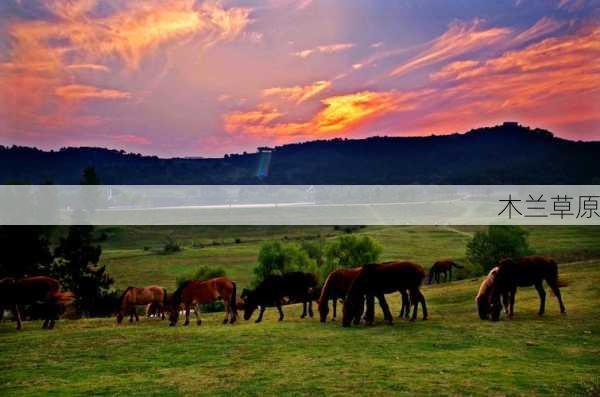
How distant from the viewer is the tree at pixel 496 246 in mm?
69000

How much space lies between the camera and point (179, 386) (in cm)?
1159

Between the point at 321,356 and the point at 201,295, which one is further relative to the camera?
the point at 201,295

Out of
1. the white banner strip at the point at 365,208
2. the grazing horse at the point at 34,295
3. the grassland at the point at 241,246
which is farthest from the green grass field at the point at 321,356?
the white banner strip at the point at 365,208

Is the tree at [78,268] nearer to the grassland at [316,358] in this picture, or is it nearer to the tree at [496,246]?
the grassland at [316,358]

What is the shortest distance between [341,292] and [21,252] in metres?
34.5

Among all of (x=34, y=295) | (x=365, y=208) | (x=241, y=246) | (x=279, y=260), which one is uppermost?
(x=365, y=208)

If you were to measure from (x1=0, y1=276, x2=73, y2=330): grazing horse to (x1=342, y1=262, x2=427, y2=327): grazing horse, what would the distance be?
42.5 ft

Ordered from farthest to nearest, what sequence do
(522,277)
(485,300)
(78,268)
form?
(78,268) < (522,277) < (485,300)

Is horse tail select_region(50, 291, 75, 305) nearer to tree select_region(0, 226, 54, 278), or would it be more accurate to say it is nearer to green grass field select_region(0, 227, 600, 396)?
green grass field select_region(0, 227, 600, 396)

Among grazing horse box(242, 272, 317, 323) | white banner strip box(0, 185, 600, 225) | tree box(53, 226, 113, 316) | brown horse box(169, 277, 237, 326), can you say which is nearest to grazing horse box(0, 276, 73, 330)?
brown horse box(169, 277, 237, 326)

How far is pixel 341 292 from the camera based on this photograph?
2191 cm

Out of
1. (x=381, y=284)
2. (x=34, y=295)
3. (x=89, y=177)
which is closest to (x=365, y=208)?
(x=89, y=177)

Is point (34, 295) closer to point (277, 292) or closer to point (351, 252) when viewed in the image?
point (277, 292)

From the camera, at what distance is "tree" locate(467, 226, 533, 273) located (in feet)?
226
